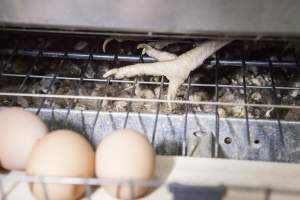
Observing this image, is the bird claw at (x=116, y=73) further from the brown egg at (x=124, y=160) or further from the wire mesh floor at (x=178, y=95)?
the brown egg at (x=124, y=160)

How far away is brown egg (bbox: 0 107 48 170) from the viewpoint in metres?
0.91

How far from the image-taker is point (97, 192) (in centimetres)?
93

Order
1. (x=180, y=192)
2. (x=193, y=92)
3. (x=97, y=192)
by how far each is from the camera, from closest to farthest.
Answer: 1. (x=180, y=192)
2. (x=97, y=192)
3. (x=193, y=92)

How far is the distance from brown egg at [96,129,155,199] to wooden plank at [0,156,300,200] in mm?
72

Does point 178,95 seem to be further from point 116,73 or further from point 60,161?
point 60,161

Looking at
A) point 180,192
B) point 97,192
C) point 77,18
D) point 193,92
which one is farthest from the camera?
point 193,92

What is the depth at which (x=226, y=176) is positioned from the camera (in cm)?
96

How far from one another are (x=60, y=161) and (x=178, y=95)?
555 mm

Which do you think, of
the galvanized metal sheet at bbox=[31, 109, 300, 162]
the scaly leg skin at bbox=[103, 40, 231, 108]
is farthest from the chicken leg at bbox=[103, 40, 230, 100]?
the galvanized metal sheet at bbox=[31, 109, 300, 162]

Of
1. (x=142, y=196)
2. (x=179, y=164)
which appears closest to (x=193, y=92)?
(x=179, y=164)

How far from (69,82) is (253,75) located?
22.1 inches

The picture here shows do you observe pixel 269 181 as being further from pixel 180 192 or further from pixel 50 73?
pixel 50 73

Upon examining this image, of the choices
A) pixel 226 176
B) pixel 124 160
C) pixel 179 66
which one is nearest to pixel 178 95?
pixel 179 66

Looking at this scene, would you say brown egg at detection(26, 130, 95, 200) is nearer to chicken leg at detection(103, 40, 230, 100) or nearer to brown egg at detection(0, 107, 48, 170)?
brown egg at detection(0, 107, 48, 170)
